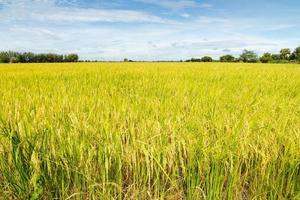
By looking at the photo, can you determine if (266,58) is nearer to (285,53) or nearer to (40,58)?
(285,53)

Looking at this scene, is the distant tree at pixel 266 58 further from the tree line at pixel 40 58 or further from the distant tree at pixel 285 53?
the tree line at pixel 40 58

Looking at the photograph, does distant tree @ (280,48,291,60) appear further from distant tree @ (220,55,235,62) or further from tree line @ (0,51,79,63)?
tree line @ (0,51,79,63)

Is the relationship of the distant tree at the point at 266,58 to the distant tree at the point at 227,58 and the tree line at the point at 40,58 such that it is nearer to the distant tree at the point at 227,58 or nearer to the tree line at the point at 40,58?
the distant tree at the point at 227,58

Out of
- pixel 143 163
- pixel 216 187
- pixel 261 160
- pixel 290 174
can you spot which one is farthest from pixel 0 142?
pixel 290 174

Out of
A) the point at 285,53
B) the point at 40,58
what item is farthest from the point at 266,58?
the point at 40,58

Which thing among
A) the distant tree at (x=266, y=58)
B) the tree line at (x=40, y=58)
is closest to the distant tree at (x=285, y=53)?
the distant tree at (x=266, y=58)

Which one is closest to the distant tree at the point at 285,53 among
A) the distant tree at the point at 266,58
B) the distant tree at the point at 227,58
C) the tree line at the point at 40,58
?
the distant tree at the point at 266,58

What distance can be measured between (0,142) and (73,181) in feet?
2.03

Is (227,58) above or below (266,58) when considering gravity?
below

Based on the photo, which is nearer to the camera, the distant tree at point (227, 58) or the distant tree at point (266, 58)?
the distant tree at point (227, 58)

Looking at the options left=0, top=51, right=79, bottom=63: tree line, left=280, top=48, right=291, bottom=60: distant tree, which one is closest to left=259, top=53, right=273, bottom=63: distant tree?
left=280, top=48, right=291, bottom=60: distant tree

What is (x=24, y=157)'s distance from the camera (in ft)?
4.83

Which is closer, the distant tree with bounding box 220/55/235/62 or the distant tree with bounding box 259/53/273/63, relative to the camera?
the distant tree with bounding box 220/55/235/62

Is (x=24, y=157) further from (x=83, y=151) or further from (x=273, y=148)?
(x=273, y=148)
